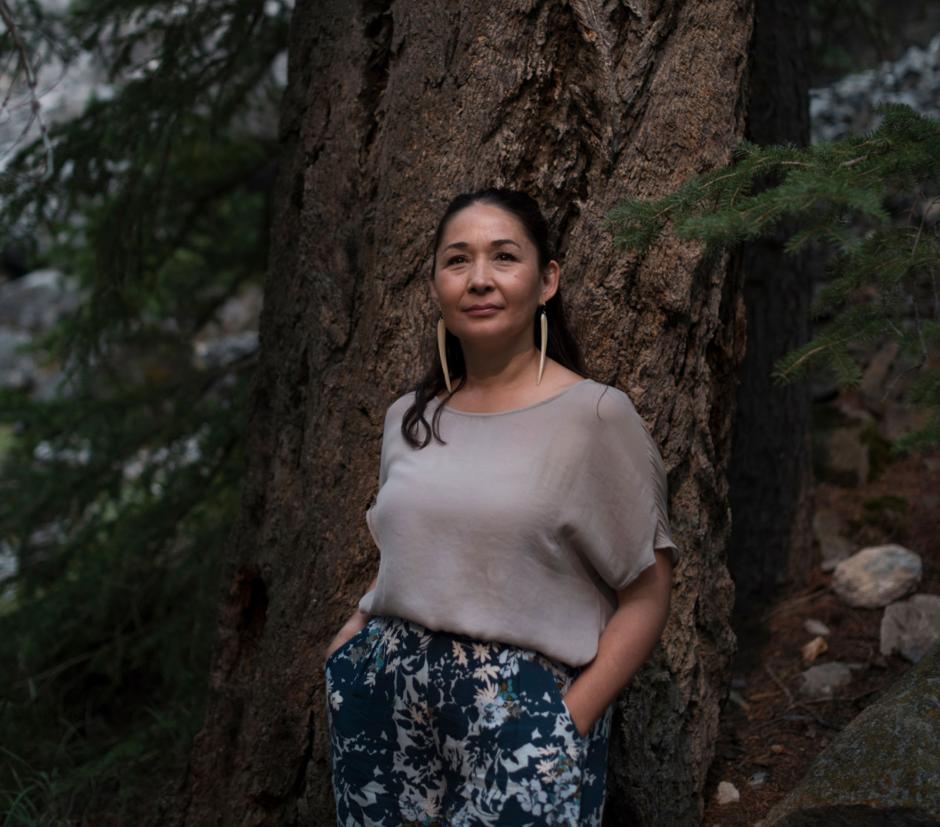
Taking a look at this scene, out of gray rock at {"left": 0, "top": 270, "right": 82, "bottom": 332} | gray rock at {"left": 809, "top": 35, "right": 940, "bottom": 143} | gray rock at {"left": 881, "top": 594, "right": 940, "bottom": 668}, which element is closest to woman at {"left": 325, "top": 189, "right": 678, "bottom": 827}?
gray rock at {"left": 881, "top": 594, "right": 940, "bottom": 668}

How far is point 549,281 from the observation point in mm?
2523

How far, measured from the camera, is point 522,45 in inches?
120

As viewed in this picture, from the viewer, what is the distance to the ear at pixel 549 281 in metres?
2.50

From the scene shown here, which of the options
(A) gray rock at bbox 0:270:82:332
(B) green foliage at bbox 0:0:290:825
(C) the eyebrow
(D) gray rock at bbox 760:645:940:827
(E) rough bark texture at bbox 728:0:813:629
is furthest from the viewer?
(A) gray rock at bbox 0:270:82:332

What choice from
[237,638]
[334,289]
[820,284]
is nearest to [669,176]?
[334,289]

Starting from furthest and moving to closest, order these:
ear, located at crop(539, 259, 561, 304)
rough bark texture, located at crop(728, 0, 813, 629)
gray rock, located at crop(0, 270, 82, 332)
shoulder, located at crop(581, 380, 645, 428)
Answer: gray rock, located at crop(0, 270, 82, 332) < rough bark texture, located at crop(728, 0, 813, 629) < ear, located at crop(539, 259, 561, 304) < shoulder, located at crop(581, 380, 645, 428)

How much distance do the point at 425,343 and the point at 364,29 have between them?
118 cm

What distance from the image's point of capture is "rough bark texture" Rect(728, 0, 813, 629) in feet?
16.2

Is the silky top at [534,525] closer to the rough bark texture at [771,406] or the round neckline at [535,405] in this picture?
the round neckline at [535,405]

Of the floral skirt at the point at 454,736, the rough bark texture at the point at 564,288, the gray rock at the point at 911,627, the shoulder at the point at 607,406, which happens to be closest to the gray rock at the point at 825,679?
the gray rock at the point at 911,627

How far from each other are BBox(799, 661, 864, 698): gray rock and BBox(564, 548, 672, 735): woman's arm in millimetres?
2027

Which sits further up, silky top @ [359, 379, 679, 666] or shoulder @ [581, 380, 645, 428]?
shoulder @ [581, 380, 645, 428]

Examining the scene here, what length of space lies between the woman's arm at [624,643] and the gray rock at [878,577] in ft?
8.64

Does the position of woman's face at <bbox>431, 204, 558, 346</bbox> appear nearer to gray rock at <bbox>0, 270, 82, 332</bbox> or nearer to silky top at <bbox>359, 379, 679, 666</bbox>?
silky top at <bbox>359, 379, 679, 666</bbox>
